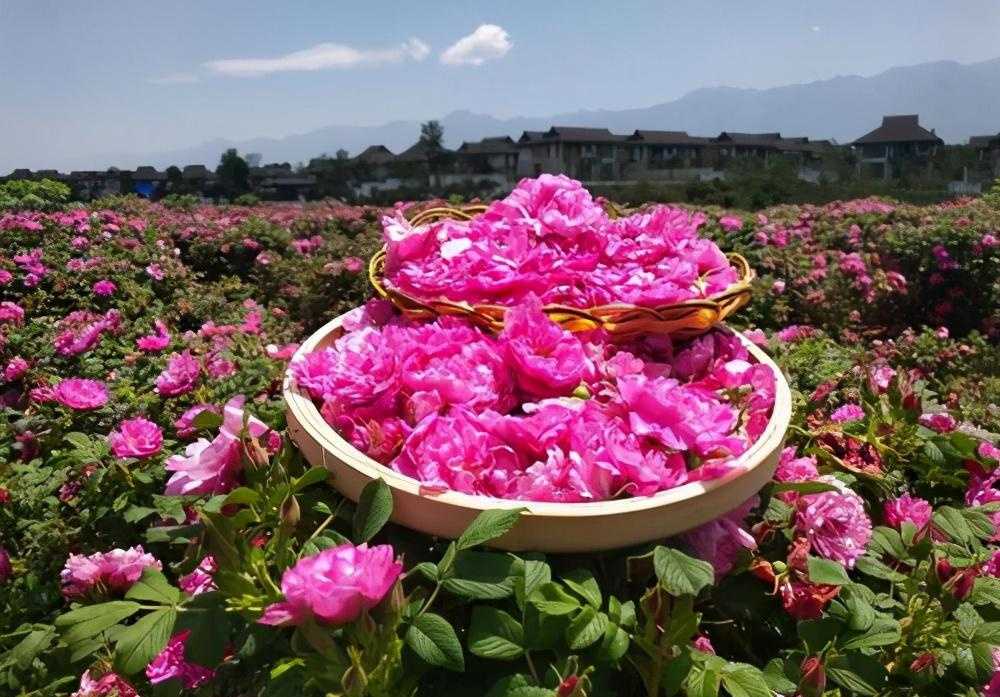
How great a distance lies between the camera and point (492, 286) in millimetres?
1130

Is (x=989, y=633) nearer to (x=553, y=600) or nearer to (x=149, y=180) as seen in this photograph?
(x=553, y=600)

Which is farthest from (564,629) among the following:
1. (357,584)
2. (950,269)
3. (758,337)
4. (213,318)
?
(950,269)

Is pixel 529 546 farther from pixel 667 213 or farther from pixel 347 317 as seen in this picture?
pixel 667 213

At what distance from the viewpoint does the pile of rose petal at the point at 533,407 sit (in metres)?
0.80

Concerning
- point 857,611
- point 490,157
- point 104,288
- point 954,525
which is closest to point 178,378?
point 857,611

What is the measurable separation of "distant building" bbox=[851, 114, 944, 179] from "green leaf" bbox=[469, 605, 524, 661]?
4406cm

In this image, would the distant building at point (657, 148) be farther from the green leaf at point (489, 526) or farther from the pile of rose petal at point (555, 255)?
the green leaf at point (489, 526)

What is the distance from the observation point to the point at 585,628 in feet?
2.22

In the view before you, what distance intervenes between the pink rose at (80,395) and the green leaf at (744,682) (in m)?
1.41

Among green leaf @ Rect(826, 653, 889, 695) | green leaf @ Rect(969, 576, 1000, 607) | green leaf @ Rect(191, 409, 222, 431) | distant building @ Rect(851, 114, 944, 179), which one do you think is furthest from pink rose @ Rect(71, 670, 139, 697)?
distant building @ Rect(851, 114, 944, 179)

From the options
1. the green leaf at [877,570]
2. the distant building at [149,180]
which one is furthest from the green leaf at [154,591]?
the distant building at [149,180]

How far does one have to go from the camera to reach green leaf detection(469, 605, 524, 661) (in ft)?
2.21

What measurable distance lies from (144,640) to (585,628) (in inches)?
17.6

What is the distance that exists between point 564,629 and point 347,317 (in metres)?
0.73
